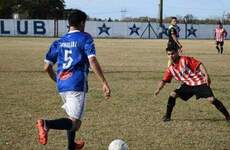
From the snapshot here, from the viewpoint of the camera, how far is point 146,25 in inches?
2544

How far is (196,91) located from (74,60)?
3229mm

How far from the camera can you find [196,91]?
30.7 feet

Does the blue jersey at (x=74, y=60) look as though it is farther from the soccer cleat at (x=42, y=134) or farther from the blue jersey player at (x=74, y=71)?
the soccer cleat at (x=42, y=134)

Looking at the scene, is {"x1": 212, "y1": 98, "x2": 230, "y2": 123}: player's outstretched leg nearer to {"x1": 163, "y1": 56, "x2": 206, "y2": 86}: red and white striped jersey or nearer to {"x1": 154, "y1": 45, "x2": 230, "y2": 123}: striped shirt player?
{"x1": 154, "y1": 45, "x2": 230, "y2": 123}: striped shirt player

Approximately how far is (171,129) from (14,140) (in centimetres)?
251

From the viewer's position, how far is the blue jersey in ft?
21.9

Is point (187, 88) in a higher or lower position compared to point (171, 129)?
higher

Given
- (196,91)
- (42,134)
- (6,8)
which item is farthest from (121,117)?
(6,8)

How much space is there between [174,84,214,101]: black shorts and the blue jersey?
9.96ft

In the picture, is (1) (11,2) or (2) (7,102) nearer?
(2) (7,102)

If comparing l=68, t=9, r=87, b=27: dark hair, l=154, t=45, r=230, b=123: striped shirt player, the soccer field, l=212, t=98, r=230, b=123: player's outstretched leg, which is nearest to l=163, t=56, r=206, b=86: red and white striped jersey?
l=154, t=45, r=230, b=123: striped shirt player

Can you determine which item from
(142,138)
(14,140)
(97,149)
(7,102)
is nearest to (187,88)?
(142,138)

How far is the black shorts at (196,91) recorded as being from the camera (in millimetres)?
9281

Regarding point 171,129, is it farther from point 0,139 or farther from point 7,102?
point 7,102
